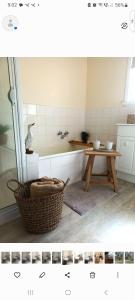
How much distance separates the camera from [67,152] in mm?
2004

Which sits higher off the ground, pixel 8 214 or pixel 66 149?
pixel 66 149

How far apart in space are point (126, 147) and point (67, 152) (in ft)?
2.15

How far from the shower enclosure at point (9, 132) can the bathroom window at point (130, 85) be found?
141cm

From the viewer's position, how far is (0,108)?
1.15 m

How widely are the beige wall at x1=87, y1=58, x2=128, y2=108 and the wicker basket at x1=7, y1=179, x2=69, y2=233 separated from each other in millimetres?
1561

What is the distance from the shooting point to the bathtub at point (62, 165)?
1256 mm

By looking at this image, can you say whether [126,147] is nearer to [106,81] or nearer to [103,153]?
[103,153]

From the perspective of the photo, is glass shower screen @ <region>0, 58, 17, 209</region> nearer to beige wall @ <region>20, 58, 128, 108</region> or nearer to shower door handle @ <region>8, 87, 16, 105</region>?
shower door handle @ <region>8, 87, 16, 105</region>

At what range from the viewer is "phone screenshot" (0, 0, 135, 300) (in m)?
0.31
